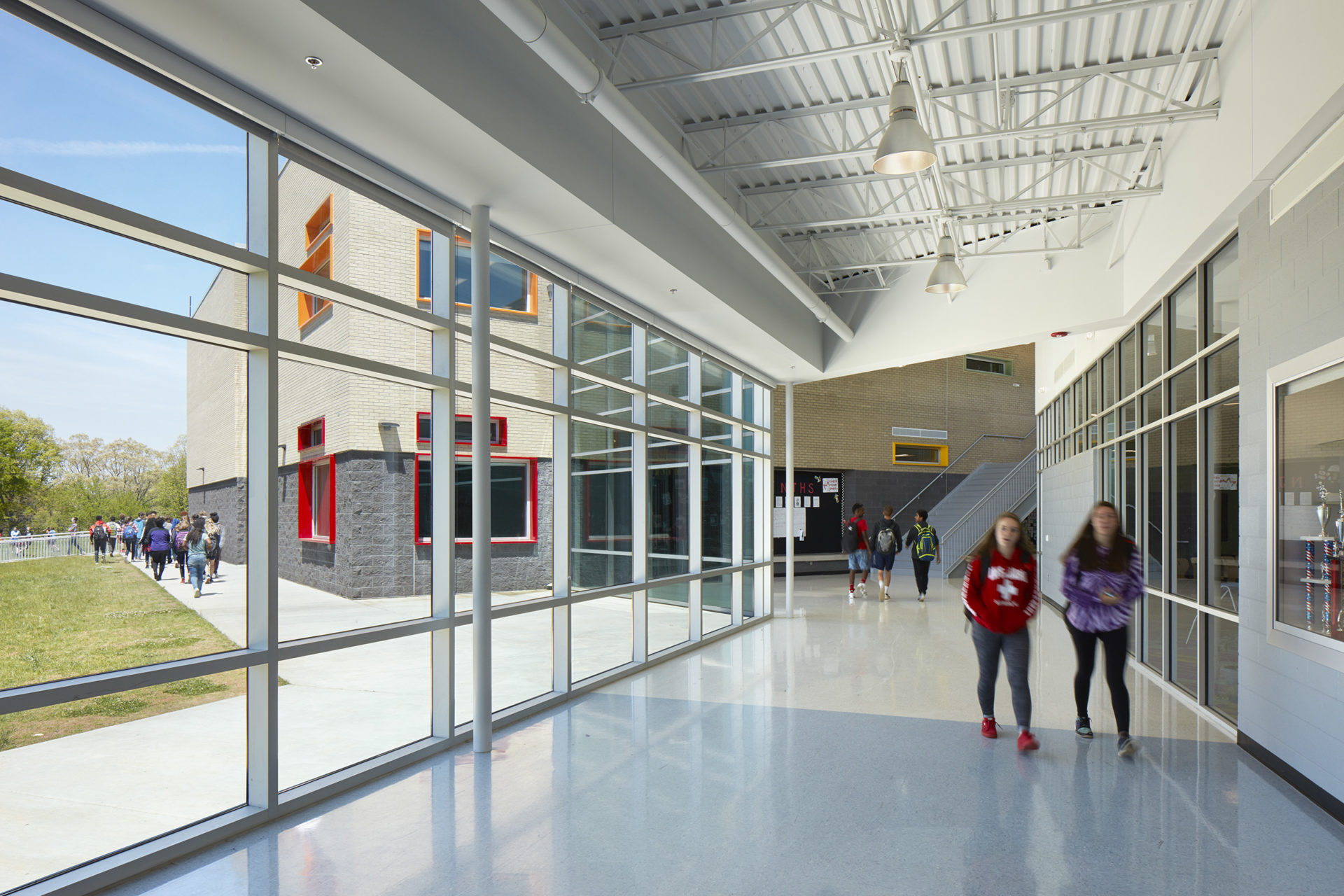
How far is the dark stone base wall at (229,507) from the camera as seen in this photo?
15.6ft

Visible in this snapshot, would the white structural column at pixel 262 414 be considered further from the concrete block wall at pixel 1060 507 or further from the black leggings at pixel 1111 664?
the concrete block wall at pixel 1060 507

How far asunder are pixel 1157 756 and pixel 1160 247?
4553 mm

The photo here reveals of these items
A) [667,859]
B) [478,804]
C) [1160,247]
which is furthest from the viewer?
[1160,247]

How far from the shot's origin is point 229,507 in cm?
480

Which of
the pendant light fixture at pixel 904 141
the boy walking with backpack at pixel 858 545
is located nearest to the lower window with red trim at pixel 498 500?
the pendant light fixture at pixel 904 141

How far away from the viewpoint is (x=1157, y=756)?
230 inches

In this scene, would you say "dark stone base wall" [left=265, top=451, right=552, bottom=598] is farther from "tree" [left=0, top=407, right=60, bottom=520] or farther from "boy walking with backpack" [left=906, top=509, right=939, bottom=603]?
"boy walking with backpack" [left=906, top=509, right=939, bottom=603]

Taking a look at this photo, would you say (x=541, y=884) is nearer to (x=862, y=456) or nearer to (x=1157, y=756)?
(x=1157, y=756)

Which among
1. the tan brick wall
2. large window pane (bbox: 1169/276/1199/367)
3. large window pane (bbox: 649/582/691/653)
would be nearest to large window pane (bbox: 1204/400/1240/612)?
large window pane (bbox: 1169/276/1199/367)

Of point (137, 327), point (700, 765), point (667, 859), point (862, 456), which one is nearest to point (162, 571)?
point (137, 327)

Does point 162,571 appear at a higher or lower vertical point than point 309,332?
lower

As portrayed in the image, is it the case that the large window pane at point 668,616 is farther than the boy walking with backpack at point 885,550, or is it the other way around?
the boy walking with backpack at point 885,550

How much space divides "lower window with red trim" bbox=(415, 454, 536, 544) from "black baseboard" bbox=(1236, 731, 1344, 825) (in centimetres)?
531

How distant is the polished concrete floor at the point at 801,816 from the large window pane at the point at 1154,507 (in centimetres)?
152
